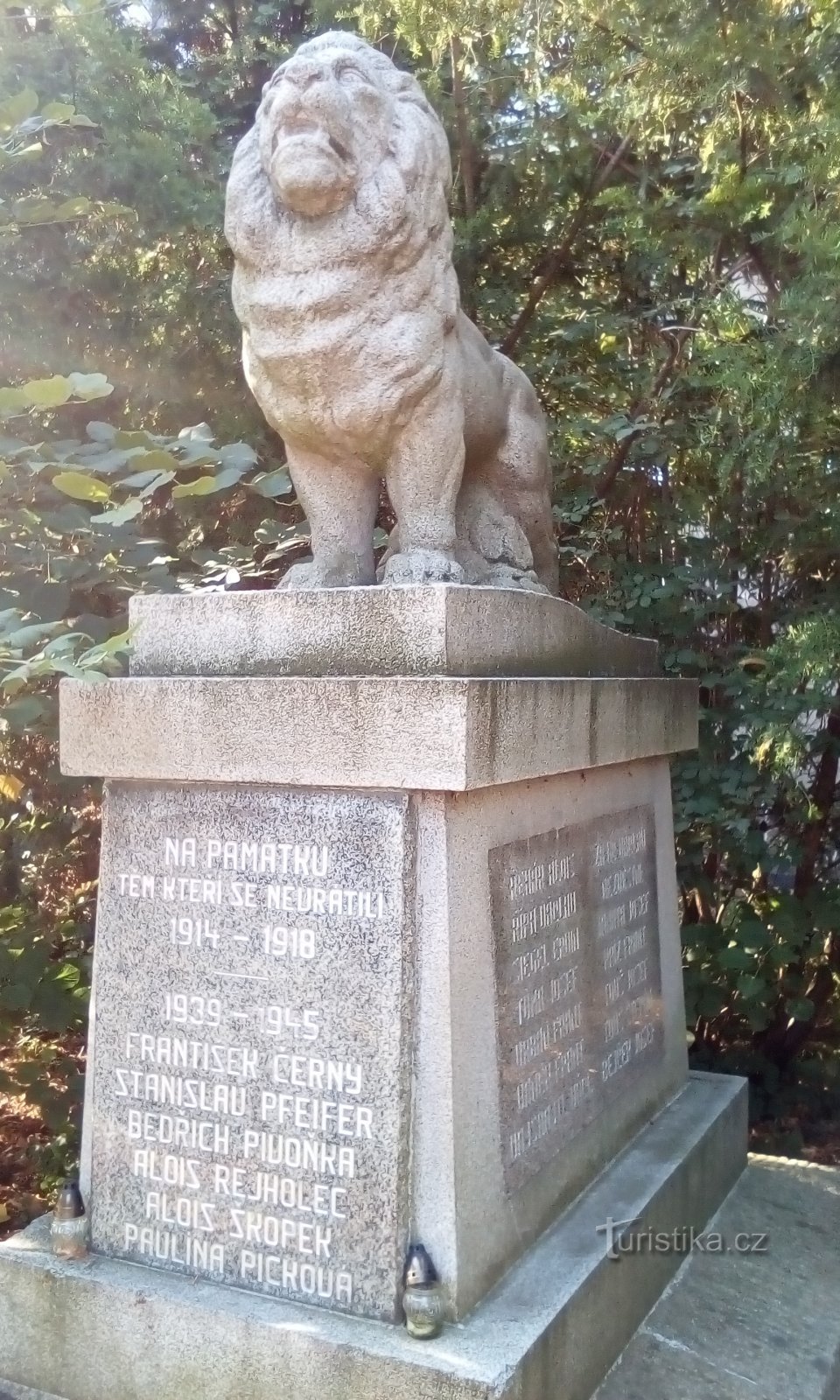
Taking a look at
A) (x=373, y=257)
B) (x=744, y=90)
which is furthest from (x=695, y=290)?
(x=373, y=257)

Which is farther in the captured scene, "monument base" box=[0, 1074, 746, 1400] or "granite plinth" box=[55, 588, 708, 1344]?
"granite plinth" box=[55, 588, 708, 1344]

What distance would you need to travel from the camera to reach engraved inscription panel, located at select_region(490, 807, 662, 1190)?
242 centimetres

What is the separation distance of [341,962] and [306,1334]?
0.67m

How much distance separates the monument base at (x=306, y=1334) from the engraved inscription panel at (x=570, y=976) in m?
0.23

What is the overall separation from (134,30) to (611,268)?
236 centimetres

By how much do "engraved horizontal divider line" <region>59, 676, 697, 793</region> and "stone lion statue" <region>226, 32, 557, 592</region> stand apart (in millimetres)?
384

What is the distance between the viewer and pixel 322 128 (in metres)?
2.30

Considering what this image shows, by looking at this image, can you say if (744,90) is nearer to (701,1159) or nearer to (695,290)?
(695,290)

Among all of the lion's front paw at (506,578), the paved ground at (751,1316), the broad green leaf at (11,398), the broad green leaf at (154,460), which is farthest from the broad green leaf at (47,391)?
the paved ground at (751,1316)

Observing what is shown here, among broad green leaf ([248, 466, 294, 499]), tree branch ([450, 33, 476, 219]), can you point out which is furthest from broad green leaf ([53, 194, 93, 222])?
tree branch ([450, 33, 476, 219])

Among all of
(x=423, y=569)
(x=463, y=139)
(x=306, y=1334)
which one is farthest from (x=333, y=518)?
(x=463, y=139)

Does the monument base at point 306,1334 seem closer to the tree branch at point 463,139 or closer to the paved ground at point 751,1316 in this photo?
the paved ground at point 751,1316

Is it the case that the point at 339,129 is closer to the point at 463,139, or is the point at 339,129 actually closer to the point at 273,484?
the point at 273,484

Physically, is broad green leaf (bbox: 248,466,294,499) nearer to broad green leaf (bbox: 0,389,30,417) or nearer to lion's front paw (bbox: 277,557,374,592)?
lion's front paw (bbox: 277,557,374,592)
